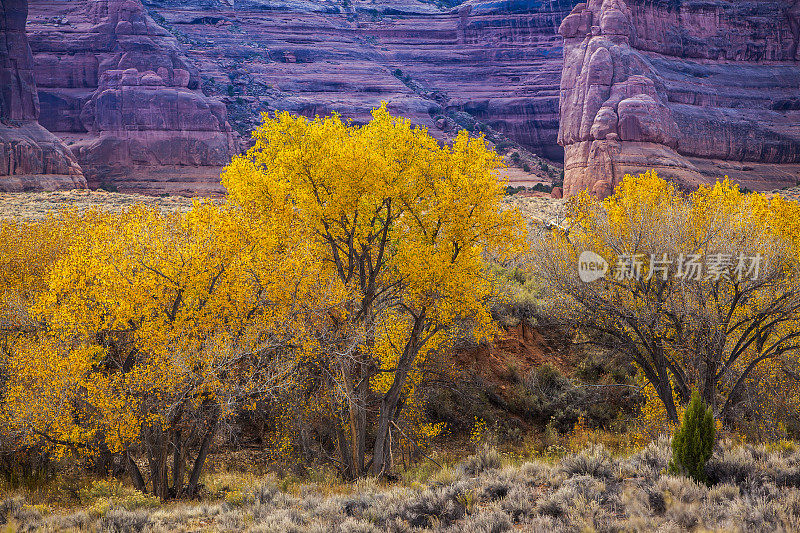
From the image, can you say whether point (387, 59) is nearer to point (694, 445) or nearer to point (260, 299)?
point (260, 299)

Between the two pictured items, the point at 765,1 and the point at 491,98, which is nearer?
the point at 765,1

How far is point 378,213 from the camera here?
1703 cm

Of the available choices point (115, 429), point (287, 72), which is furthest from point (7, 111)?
point (115, 429)

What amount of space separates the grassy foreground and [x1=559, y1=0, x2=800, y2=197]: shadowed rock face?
56202 mm

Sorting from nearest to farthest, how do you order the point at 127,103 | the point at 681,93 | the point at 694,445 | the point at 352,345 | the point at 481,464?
the point at 694,445 < the point at 481,464 < the point at 352,345 < the point at 681,93 < the point at 127,103

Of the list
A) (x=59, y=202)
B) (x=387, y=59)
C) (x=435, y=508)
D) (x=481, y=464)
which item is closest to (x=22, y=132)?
(x=59, y=202)

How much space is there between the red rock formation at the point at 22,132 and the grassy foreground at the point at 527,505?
2758 inches

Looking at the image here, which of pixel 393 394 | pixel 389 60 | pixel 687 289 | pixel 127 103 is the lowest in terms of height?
pixel 393 394

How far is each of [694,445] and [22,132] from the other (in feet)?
283

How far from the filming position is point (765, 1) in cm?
8212

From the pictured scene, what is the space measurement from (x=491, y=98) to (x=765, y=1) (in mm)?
46751

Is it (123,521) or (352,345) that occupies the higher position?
(352,345)

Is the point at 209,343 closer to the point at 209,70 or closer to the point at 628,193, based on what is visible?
the point at 628,193

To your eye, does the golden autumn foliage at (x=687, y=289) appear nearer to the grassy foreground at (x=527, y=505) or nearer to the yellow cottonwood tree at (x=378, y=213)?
the yellow cottonwood tree at (x=378, y=213)
